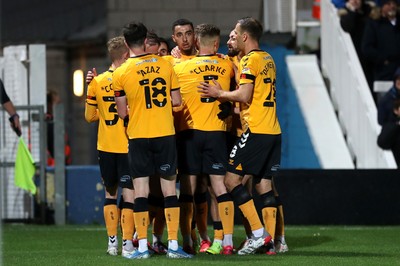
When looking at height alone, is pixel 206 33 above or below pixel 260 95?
above

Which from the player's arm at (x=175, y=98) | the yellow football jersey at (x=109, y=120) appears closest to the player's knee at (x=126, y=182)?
the yellow football jersey at (x=109, y=120)

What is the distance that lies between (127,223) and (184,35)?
2060 mm

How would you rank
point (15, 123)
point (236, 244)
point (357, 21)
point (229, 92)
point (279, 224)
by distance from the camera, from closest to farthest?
point (229, 92), point (279, 224), point (236, 244), point (15, 123), point (357, 21)

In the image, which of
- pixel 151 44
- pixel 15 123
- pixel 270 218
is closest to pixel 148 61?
pixel 151 44

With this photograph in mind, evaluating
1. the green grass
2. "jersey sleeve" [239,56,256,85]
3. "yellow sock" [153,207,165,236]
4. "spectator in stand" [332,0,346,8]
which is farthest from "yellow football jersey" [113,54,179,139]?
"spectator in stand" [332,0,346,8]

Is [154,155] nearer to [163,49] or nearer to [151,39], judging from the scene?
[151,39]

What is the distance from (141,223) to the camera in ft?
45.8

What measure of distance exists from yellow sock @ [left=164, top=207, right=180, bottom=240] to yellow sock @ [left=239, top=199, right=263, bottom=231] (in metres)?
0.77

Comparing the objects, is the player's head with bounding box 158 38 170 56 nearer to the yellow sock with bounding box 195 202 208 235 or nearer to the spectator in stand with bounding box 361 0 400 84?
the yellow sock with bounding box 195 202 208 235

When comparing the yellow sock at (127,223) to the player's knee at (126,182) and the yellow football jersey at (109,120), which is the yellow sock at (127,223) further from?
the yellow football jersey at (109,120)

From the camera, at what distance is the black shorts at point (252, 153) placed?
1444 cm

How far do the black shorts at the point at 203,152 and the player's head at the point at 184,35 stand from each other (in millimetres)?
954

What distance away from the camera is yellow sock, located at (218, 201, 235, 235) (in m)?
14.5

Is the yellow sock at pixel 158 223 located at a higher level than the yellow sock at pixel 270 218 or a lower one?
lower
